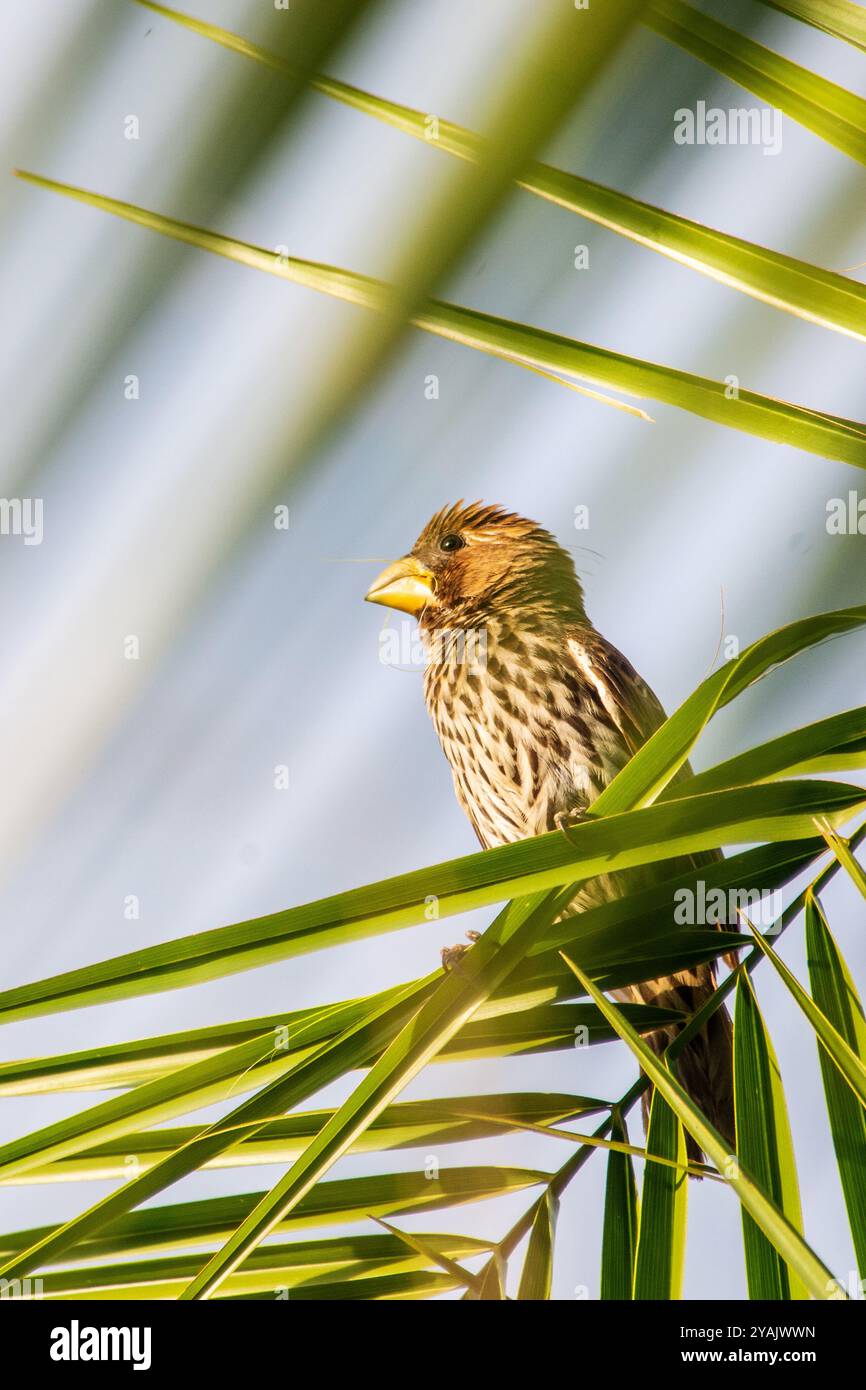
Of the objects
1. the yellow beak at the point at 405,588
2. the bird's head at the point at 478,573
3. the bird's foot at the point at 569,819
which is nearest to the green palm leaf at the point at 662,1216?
the bird's foot at the point at 569,819

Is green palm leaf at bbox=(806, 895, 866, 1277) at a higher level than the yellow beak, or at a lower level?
lower

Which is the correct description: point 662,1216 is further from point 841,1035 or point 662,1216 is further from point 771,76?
point 771,76

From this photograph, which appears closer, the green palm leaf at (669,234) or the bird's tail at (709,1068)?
the green palm leaf at (669,234)

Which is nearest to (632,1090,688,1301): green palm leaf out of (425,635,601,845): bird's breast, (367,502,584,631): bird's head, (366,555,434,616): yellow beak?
(425,635,601,845): bird's breast

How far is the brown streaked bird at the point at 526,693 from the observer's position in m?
1.78

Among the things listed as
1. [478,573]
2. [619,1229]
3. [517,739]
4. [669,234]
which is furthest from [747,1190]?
[478,573]

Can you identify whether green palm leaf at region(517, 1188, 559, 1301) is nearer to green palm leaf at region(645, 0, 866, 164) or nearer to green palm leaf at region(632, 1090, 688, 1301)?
green palm leaf at region(632, 1090, 688, 1301)

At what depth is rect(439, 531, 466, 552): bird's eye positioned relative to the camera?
2203mm

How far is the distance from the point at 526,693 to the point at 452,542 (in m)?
0.48

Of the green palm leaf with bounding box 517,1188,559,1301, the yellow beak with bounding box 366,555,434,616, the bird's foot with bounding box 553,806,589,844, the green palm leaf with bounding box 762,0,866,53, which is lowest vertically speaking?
the green palm leaf with bounding box 517,1188,559,1301

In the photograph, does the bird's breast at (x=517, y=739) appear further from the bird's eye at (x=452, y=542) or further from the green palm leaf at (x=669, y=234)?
the green palm leaf at (x=669, y=234)
